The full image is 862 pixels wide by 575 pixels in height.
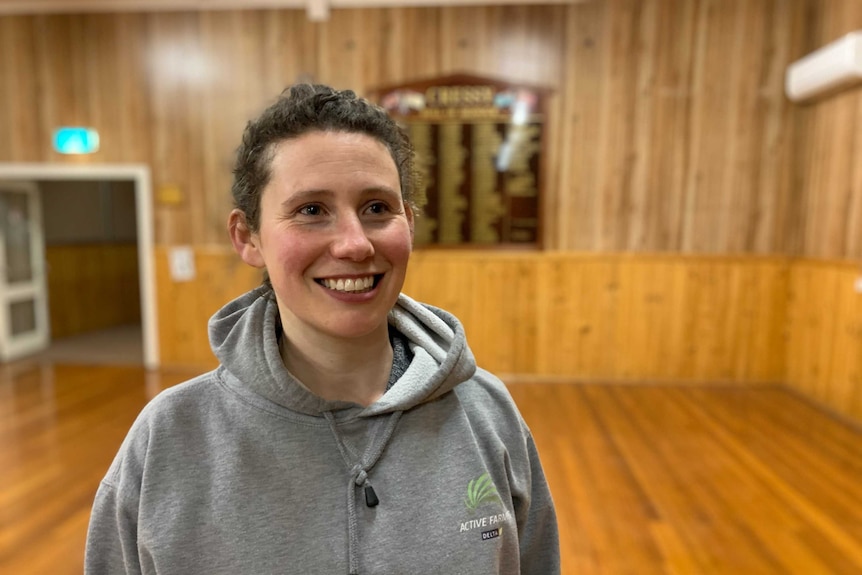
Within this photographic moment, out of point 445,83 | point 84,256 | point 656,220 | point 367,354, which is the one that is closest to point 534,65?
point 445,83

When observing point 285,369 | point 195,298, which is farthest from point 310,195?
point 195,298

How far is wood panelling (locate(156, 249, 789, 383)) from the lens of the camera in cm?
450

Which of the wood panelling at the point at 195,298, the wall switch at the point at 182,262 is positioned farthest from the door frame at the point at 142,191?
the wall switch at the point at 182,262

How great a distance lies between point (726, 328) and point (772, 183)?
1219 mm

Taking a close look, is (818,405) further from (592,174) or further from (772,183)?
(592,174)

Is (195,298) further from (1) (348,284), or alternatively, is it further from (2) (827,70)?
(2) (827,70)

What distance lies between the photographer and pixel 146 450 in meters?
0.79

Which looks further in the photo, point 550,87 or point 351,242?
point 550,87

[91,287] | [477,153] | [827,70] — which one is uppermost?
[827,70]

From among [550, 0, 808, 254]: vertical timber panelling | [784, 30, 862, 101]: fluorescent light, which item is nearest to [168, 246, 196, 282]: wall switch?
[550, 0, 808, 254]: vertical timber panelling

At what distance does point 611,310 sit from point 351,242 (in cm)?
418

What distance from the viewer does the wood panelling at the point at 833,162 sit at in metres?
3.71

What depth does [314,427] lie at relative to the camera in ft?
2.76

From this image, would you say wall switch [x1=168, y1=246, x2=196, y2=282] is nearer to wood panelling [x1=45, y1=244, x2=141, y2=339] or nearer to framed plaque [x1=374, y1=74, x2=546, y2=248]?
framed plaque [x1=374, y1=74, x2=546, y2=248]
